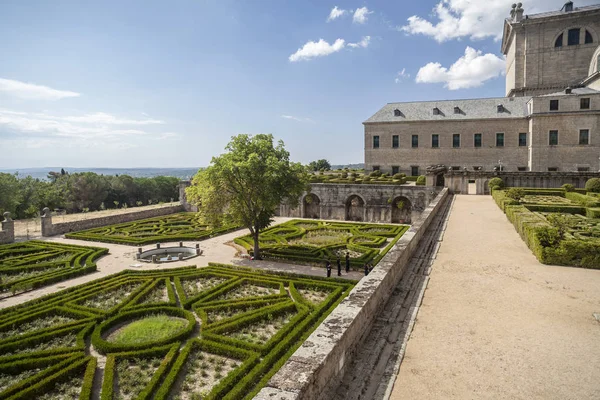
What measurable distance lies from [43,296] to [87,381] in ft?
28.7

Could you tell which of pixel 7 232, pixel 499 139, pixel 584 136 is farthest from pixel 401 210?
pixel 7 232

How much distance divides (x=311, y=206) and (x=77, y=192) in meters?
40.2

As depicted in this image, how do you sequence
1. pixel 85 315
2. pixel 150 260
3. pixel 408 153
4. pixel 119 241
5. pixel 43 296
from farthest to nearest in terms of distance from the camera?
pixel 408 153 < pixel 119 241 < pixel 150 260 < pixel 43 296 < pixel 85 315

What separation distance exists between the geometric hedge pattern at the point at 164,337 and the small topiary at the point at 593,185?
24.6m

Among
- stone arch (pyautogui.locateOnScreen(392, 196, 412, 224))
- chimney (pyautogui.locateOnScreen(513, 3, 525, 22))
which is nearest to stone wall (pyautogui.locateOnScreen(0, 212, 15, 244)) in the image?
stone arch (pyautogui.locateOnScreen(392, 196, 412, 224))

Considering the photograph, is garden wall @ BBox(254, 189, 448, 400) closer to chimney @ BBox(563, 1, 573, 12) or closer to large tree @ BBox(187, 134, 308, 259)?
large tree @ BBox(187, 134, 308, 259)

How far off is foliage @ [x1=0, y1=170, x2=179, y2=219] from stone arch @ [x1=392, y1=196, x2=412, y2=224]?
3574cm

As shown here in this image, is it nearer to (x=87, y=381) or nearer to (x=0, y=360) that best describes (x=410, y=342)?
(x=87, y=381)

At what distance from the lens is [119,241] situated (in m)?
27.0

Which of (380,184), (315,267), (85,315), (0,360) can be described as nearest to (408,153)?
(380,184)

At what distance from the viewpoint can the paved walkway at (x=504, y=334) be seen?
5.51 metres

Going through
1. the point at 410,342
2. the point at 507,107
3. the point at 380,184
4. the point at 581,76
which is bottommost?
the point at 410,342

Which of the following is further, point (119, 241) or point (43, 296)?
point (119, 241)

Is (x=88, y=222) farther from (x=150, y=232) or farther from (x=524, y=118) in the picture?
(x=524, y=118)
